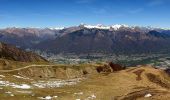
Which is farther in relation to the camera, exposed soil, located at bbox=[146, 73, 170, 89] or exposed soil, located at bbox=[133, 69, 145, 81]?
exposed soil, located at bbox=[146, 73, 170, 89]

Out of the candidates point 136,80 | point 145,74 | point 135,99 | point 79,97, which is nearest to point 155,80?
point 145,74

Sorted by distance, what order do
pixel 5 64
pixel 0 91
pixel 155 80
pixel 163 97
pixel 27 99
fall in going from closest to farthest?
pixel 163 97
pixel 27 99
pixel 0 91
pixel 155 80
pixel 5 64

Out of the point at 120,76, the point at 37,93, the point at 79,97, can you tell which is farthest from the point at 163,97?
the point at 120,76

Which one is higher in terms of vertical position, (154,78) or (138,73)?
(138,73)

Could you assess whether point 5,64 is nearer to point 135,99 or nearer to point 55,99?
point 55,99

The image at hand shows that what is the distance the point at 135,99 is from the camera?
196 ft

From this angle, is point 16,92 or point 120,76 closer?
point 16,92

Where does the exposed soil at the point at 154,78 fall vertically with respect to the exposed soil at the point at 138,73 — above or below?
below

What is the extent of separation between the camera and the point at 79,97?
72.8 metres

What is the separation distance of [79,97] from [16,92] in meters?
13.8

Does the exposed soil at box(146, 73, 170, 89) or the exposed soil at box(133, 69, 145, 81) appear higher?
the exposed soil at box(133, 69, 145, 81)

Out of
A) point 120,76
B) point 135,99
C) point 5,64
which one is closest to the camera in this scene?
point 135,99

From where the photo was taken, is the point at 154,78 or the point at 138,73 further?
the point at 138,73

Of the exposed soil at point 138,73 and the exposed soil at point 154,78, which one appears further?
the exposed soil at point 154,78
